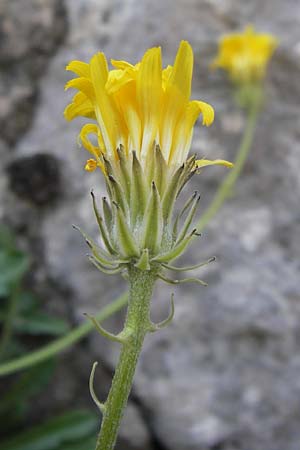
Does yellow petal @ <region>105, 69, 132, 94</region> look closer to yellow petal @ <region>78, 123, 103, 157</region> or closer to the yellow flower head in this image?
yellow petal @ <region>78, 123, 103, 157</region>

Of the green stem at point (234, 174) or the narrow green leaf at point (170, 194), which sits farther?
the green stem at point (234, 174)

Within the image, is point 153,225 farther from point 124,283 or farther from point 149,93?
point 124,283

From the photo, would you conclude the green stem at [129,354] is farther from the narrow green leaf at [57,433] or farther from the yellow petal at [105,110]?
the narrow green leaf at [57,433]

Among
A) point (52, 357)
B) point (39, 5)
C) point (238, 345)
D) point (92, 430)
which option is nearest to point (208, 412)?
point (238, 345)

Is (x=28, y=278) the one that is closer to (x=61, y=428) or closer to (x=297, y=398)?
(x=61, y=428)

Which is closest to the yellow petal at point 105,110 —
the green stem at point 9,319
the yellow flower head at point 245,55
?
the green stem at point 9,319
